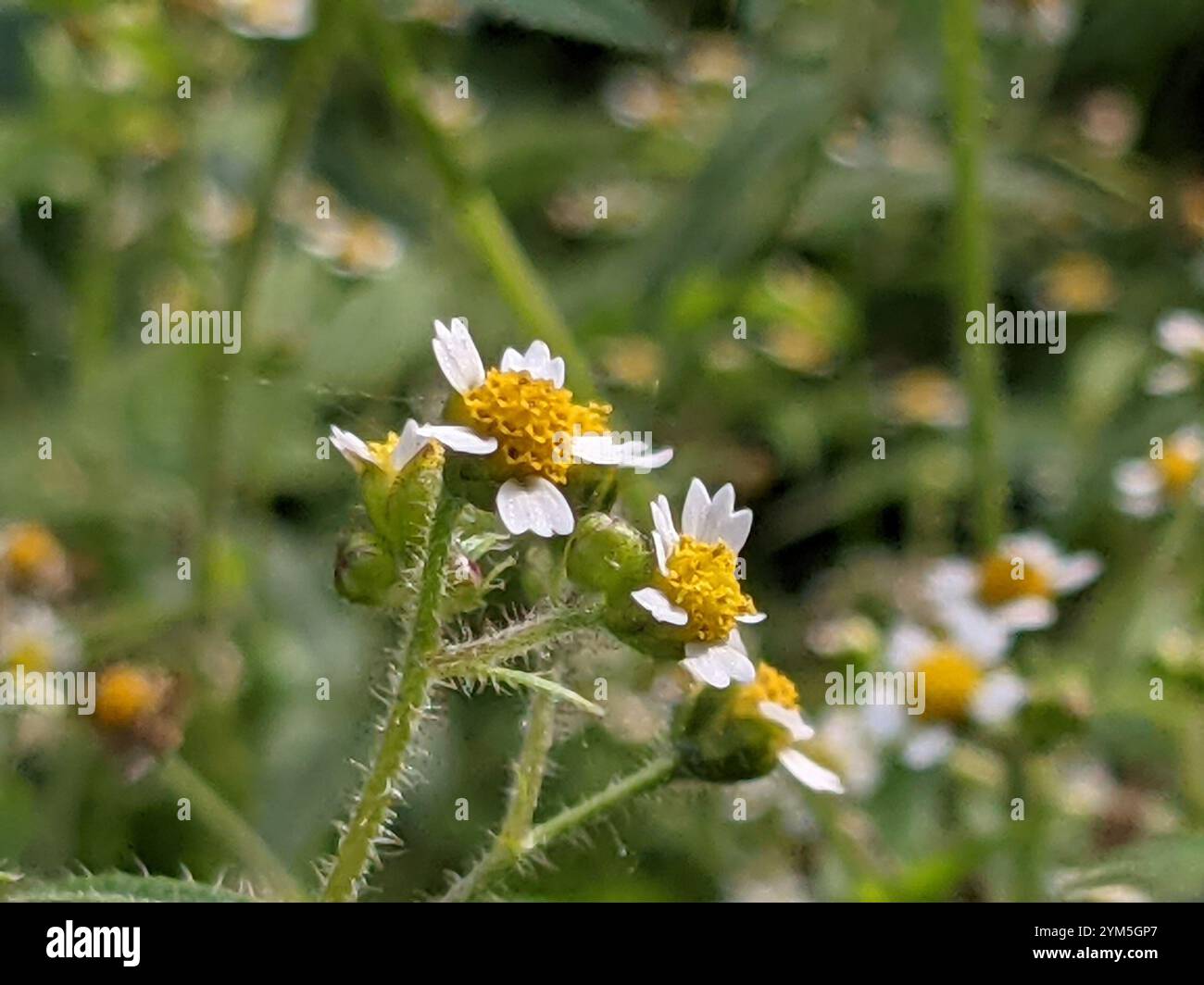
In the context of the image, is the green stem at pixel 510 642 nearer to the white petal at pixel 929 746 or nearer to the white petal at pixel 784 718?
the white petal at pixel 784 718

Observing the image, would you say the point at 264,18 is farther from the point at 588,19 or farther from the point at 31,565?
the point at 588,19

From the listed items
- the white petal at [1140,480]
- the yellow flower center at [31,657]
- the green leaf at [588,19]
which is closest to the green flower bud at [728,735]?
the green leaf at [588,19]

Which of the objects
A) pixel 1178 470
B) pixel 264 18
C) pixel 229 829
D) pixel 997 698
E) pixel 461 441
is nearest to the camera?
pixel 461 441

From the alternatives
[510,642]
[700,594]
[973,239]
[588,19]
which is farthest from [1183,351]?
[510,642]

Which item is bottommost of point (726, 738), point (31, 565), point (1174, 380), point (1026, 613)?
point (726, 738)

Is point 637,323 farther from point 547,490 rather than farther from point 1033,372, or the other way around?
point 1033,372

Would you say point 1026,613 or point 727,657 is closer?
point 727,657

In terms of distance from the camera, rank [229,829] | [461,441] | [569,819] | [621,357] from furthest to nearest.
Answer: [621,357], [229,829], [569,819], [461,441]

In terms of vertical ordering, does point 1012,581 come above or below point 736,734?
above

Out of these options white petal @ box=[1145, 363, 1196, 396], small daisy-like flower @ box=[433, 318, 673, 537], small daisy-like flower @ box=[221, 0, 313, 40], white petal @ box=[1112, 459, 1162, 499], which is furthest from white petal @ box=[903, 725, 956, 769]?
small daisy-like flower @ box=[221, 0, 313, 40]
